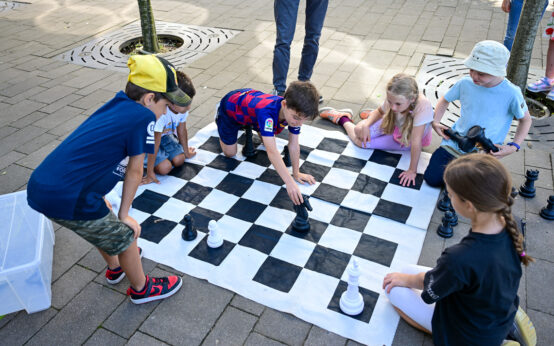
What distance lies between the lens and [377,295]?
209 centimetres

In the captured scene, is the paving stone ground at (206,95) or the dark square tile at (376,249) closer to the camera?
the paving stone ground at (206,95)

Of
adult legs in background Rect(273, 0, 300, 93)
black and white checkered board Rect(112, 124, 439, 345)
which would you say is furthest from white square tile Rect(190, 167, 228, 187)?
adult legs in background Rect(273, 0, 300, 93)

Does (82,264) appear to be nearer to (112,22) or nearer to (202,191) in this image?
(202,191)

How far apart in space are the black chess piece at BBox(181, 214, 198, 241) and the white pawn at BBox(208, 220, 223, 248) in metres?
0.12

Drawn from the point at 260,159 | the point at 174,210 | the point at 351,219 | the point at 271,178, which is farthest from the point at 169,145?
the point at 351,219

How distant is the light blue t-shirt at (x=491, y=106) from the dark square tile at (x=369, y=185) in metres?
0.54

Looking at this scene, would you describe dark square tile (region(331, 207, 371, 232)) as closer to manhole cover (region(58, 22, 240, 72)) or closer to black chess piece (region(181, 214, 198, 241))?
black chess piece (region(181, 214, 198, 241))

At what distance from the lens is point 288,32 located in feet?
11.9

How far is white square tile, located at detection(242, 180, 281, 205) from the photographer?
9.04 feet

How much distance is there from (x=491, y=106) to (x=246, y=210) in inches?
64.8

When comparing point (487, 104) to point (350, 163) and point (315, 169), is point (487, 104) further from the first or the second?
point (315, 169)

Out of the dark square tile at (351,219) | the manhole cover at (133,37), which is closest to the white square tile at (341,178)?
the dark square tile at (351,219)

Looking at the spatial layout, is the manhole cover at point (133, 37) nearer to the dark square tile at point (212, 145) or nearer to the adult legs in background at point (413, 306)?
the dark square tile at point (212, 145)

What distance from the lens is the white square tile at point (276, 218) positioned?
8.32 ft
